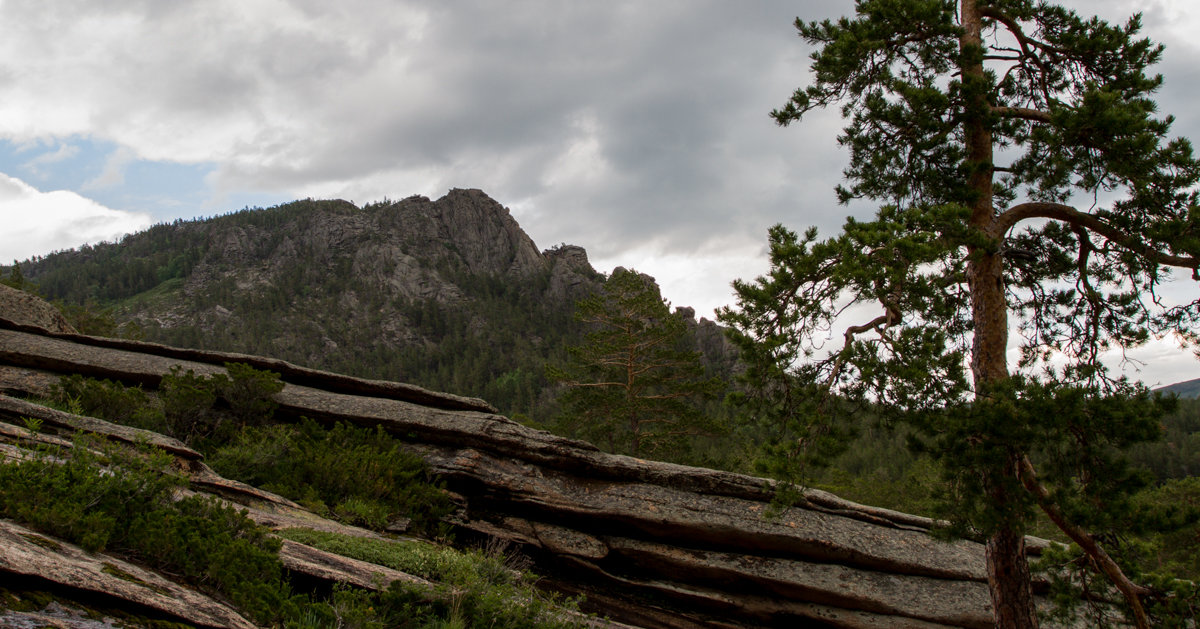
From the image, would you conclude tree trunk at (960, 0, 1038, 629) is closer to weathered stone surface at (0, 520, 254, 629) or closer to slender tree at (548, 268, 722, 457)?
weathered stone surface at (0, 520, 254, 629)

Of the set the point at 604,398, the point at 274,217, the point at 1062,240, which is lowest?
the point at 604,398

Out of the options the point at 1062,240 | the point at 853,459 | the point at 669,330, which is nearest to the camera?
the point at 1062,240

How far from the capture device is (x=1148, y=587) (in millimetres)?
7645

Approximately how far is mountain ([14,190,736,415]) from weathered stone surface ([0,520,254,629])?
81.7 meters

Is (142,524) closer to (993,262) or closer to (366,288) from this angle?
(993,262)

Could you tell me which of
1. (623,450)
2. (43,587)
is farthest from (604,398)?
(43,587)

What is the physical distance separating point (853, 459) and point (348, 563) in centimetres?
7241

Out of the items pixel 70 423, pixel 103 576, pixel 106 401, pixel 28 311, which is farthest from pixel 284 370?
pixel 103 576

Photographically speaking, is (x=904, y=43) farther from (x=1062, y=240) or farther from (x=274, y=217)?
(x=274, y=217)

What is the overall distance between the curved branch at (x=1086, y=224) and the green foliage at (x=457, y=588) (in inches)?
316

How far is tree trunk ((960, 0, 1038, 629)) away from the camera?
325 inches

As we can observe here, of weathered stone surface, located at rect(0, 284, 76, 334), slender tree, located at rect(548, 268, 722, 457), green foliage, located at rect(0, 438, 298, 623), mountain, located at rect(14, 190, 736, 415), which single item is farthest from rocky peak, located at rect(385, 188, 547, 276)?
green foliage, located at rect(0, 438, 298, 623)

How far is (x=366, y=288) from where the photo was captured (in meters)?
144

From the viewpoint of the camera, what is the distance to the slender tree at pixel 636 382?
24469 millimetres
